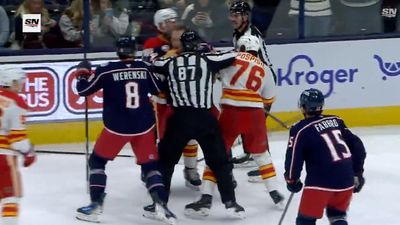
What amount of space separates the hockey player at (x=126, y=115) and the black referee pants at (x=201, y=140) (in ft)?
0.36

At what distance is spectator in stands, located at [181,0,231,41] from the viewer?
10000 millimetres

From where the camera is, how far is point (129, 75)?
283 inches

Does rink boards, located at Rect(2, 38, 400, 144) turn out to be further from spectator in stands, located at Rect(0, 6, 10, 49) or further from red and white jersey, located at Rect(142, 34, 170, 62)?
red and white jersey, located at Rect(142, 34, 170, 62)

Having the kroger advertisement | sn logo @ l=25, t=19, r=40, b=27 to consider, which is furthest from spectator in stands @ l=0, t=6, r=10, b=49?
the kroger advertisement

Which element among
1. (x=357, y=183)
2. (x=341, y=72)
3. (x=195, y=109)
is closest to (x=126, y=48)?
(x=195, y=109)

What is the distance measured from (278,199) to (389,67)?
9.90 feet

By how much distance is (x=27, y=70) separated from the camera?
9305mm

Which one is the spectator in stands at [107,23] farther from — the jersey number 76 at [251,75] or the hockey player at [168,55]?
the jersey number 76 at [251,75]

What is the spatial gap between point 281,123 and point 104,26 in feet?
5.91

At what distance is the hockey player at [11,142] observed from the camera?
254 inches

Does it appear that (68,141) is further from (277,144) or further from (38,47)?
(277,144)

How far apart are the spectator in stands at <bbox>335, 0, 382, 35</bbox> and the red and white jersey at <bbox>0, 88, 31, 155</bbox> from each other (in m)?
4.53

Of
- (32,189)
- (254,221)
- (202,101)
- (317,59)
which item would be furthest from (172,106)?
(317,59)

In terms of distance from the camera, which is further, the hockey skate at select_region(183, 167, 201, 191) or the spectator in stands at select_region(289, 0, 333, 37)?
the spectator in stands at select_region(289, 0, 333, 37)
